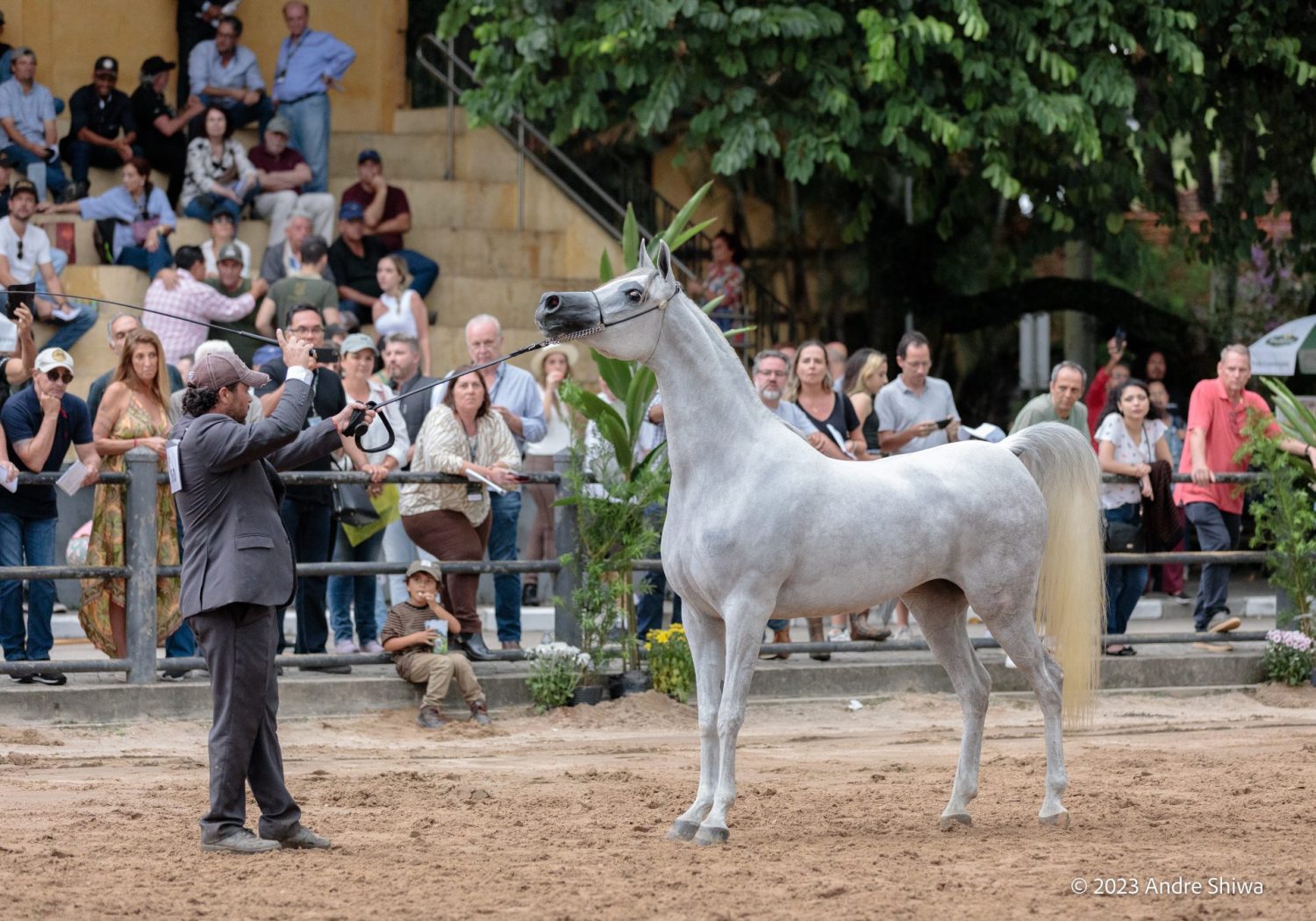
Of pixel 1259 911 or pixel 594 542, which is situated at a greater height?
pixel 594 542

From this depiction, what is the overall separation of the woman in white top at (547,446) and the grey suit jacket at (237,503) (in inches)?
212

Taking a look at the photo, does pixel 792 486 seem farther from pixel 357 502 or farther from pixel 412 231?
pixel 412 231

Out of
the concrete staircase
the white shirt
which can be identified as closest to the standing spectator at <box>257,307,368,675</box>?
the white shirt

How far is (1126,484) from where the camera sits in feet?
40.2

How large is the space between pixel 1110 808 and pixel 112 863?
4266mm

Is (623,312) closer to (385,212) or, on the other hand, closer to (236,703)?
(236,703)

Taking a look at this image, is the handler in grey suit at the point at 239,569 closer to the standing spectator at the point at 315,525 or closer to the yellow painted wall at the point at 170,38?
the standing spectator at the point at 315,525

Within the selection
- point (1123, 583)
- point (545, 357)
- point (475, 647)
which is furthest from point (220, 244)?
point (1123, 583)

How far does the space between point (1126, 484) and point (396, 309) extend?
622cm

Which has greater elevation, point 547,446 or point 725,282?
point 725,282

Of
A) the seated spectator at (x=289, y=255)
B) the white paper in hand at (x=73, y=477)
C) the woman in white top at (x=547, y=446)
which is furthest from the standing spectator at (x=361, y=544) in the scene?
the seated spectator at (x=289, y=255)

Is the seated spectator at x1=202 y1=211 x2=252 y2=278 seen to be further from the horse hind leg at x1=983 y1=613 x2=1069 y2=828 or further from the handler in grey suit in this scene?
the horse hind leg at x1=983 y1=613 x2=1069 y2=828

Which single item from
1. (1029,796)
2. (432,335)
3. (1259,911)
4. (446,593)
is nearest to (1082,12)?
(432,335)

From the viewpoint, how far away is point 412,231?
18.2m
